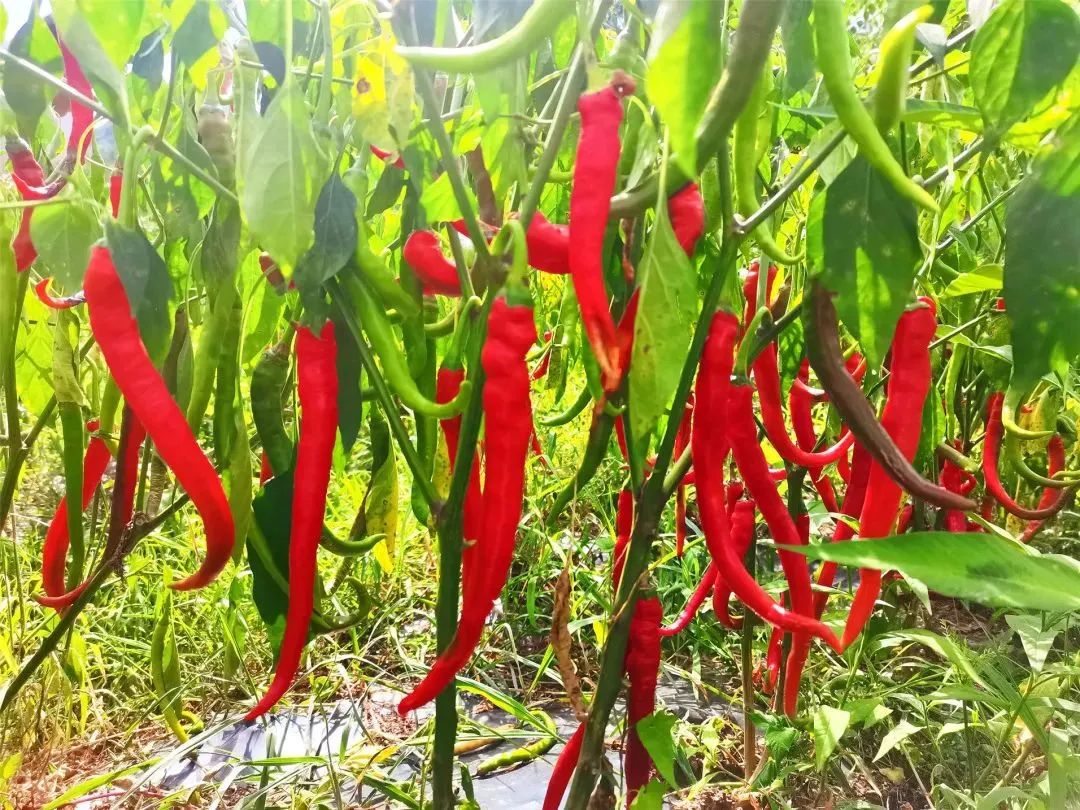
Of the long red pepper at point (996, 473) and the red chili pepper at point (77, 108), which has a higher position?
the red chili pepper at point (77, 108)

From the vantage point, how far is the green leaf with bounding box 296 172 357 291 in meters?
0.44

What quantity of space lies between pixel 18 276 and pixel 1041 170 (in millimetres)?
749

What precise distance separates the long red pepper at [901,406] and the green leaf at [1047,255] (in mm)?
72

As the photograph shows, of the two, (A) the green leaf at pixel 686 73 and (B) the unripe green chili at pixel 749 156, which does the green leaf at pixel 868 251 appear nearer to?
(B) the unripe green chili at pixel 749 156

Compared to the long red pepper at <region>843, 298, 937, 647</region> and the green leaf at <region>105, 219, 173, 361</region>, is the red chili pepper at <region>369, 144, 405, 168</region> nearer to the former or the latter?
the green leaf at <region>105, 219, 173, 361</region>

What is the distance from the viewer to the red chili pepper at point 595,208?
39 cm

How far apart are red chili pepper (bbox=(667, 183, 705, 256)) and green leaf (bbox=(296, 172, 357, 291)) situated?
0.62 feet

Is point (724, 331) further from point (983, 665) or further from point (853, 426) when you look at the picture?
point (983, 665)

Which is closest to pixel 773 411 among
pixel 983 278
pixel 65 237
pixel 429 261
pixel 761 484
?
pixel 761 484

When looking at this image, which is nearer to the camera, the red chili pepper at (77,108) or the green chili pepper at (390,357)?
the green chili pepper at (390,357)

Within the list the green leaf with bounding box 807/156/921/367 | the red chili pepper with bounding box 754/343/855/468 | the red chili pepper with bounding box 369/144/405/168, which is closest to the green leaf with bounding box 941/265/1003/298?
the red chili pepper with bounding box 754/343/855/468

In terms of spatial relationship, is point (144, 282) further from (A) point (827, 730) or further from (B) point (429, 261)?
(A) point (827, 730)

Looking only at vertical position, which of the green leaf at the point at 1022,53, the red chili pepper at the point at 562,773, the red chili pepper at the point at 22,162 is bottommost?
the red chili pepper at the point at 562,773

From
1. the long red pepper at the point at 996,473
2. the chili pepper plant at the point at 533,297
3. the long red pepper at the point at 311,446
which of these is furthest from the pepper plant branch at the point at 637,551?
the long red pepper at the point at 996,473
